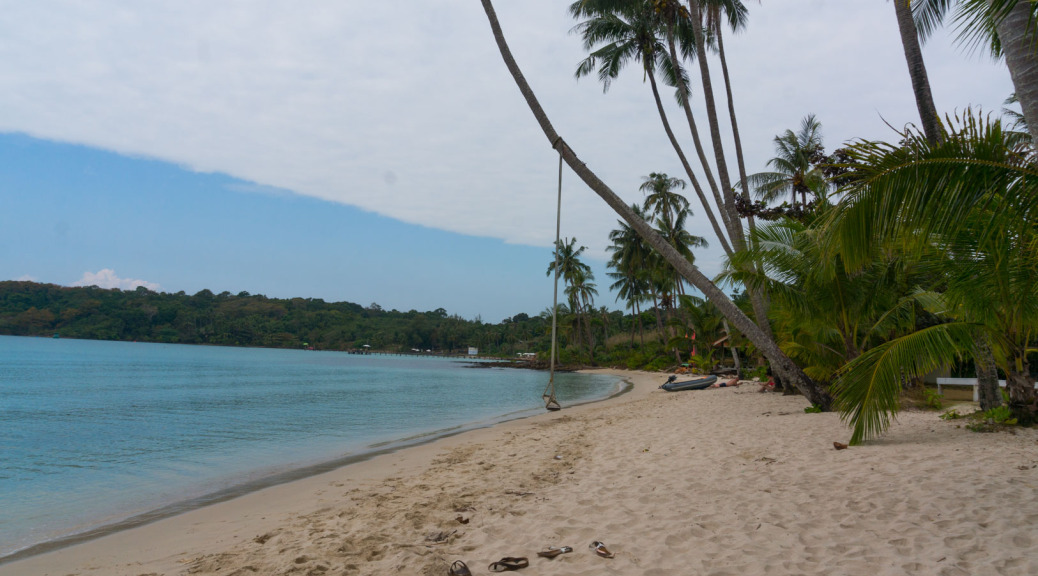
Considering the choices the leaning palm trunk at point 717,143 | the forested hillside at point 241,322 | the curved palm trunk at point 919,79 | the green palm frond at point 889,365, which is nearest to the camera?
the green palm frond at point 889,365

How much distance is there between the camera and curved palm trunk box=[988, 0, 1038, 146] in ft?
11.2

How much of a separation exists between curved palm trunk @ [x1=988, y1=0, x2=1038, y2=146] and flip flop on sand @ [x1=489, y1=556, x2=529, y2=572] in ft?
13.2

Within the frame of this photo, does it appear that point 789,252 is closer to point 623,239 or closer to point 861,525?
point 861,525

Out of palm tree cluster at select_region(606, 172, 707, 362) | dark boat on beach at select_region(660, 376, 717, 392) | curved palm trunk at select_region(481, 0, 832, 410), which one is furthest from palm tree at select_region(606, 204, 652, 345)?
curved palm trunk at select_region(481, 0, 832, 410)

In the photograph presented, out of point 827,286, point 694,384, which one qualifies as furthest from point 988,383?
point 694,384

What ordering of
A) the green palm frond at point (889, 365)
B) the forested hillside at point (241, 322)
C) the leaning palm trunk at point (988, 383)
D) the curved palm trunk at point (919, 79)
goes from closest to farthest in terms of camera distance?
the green palm frond at point (889, 365), the curved palm trunk at point (919, 79), the leaning palm trunk at point (988, 383), the forested hillside at point (241, 322)


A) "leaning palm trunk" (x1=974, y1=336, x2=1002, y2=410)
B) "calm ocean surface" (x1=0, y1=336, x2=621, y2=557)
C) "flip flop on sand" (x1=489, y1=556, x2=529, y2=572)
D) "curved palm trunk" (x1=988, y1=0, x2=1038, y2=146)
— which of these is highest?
"curved palm trunk" (x1=988, y1=0, x2=1038, y2=146)

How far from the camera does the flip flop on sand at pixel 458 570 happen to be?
337 cm

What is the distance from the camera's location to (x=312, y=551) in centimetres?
416

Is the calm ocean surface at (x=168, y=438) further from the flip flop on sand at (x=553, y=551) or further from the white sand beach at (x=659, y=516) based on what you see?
the flip flop on sand at (x=553, y=551)

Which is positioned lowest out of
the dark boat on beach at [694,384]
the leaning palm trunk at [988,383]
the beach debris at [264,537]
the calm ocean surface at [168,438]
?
the calm ocean surface at [168,438]

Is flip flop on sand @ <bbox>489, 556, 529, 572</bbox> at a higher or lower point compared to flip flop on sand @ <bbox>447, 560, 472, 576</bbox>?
higher

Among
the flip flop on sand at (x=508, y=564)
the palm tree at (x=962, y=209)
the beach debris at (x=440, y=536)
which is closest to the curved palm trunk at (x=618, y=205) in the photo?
the palm tree at (x=962, y=209)

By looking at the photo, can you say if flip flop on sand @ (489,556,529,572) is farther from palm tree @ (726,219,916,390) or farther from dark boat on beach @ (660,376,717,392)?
dark boat on beach @ (660,376,717,392)
